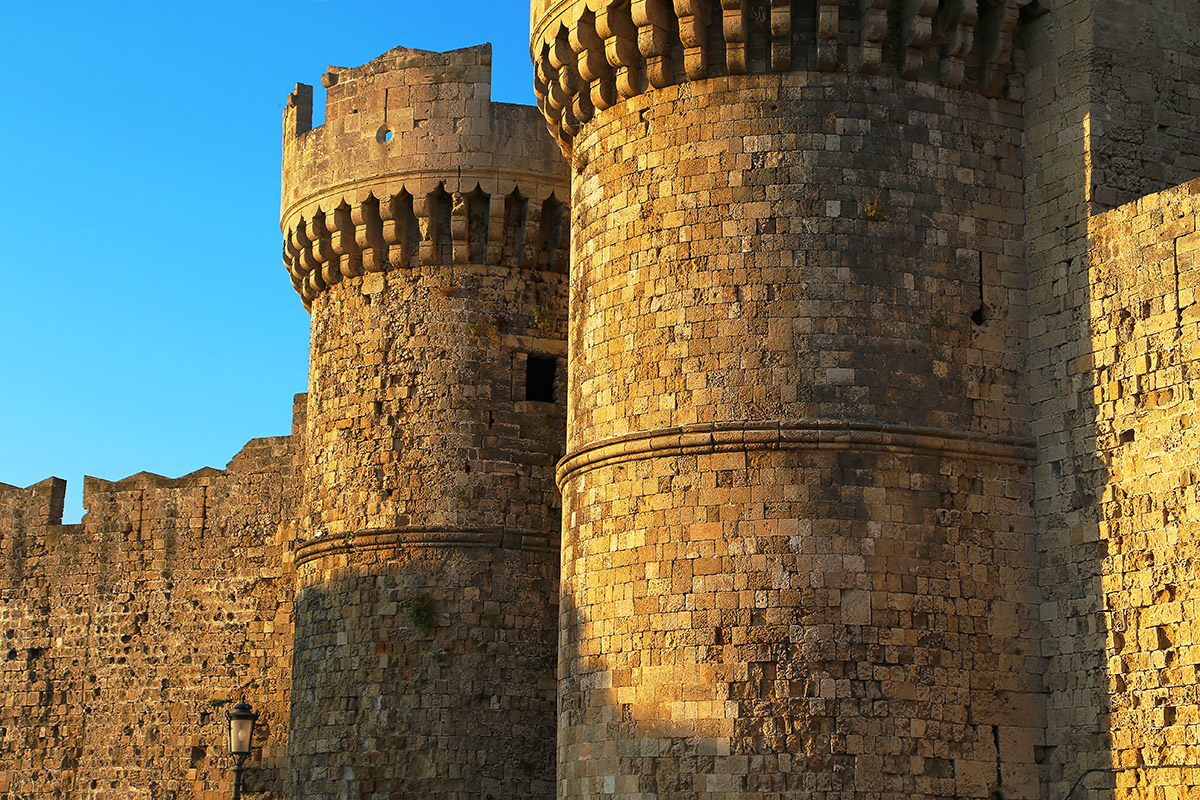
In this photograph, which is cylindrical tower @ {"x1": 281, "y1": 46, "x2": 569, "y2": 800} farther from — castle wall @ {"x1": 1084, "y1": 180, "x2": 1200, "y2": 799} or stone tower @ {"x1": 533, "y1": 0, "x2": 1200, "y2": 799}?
castle wall @ {"x1": 1084, "y1": 180, "x2": 1200, "y2": 799}

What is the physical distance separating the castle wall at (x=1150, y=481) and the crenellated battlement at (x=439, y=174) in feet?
18.2

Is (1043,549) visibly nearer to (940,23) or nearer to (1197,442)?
(1197,442)

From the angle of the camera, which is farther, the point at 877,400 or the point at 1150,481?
the point at 877,400

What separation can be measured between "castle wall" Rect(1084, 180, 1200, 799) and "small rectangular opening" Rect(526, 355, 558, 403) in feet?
17.7

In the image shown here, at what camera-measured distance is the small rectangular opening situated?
48.7ft

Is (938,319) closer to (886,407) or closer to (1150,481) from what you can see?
(886,407)

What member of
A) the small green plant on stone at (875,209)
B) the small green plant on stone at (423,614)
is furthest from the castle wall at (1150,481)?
the small green plant on stone at (423,614)

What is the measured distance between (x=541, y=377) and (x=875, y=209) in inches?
184

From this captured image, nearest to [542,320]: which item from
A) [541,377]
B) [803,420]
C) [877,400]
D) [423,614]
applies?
[541,377]

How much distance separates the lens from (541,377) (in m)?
14.9

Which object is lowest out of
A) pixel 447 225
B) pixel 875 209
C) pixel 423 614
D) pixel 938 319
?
pixel 423 614

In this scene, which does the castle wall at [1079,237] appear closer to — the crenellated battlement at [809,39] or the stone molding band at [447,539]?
→ the crenellated battlement at [809,39]

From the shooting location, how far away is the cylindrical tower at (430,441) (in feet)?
45.8

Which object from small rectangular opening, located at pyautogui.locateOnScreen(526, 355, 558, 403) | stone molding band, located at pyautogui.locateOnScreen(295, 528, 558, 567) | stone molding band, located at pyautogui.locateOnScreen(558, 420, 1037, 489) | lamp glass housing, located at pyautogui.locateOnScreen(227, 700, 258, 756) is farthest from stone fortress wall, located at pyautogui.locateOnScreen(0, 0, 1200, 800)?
small rectangular opening, located at pyautogui.locateOnScreen(526, 355, 558, 403)
